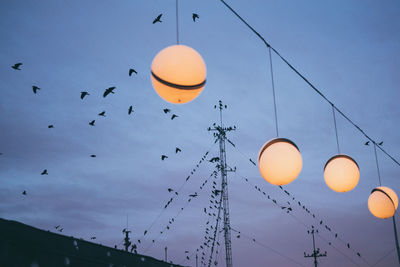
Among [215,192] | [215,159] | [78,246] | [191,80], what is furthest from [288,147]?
[215,192]

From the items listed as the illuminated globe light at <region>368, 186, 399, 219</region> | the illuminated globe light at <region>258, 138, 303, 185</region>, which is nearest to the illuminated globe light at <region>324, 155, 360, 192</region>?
the illuminated globe light at <region>258, 138, 303, 185</region>

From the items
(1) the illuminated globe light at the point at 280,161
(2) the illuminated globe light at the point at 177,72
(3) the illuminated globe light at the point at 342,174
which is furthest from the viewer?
(3) the illuminated globe light at the point at 342,174

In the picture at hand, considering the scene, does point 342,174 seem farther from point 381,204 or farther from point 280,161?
point 381,204

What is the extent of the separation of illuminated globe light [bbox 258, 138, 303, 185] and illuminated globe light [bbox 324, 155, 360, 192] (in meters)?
0.90

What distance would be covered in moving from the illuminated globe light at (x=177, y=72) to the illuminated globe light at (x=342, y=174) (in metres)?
1.79

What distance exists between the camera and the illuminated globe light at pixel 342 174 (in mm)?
3799

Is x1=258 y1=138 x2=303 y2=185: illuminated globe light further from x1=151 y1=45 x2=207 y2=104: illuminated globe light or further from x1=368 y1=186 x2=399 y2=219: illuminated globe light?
x1=368 y1=186 x2=399 y2=219: illuminated globe light

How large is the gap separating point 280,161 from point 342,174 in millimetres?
1107

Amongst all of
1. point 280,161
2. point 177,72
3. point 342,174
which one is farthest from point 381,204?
point 177,72

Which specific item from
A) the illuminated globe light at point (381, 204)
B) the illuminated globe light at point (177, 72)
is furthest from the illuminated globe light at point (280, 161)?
the illuminated globe light at point (381, 204)

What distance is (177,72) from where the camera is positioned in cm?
289

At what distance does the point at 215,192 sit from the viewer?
65.1ft

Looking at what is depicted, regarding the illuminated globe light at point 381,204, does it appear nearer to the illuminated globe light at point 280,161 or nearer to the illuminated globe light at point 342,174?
the illuminated globe light at point 342,174

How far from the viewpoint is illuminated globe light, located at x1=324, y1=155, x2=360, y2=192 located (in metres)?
3.80
